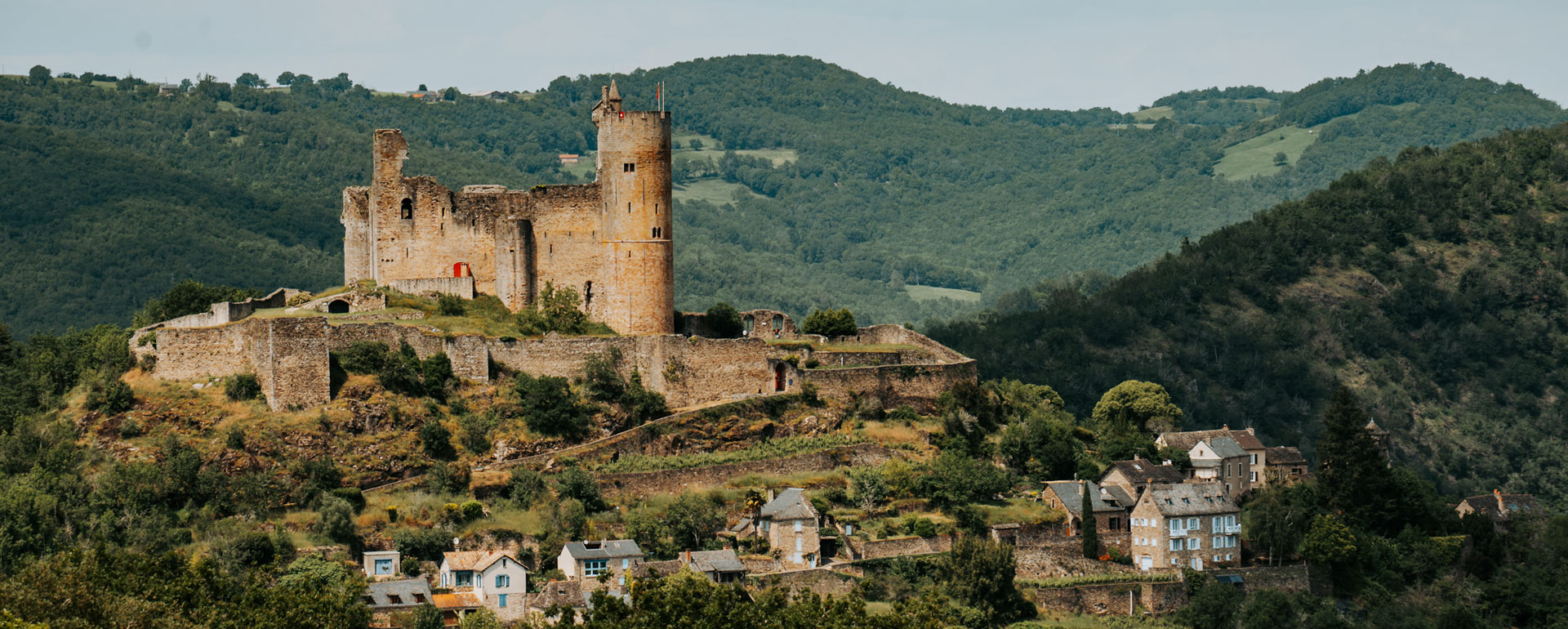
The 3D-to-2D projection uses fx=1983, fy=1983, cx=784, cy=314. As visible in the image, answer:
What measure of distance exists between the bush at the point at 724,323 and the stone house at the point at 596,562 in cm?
1678

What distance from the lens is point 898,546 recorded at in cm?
6462

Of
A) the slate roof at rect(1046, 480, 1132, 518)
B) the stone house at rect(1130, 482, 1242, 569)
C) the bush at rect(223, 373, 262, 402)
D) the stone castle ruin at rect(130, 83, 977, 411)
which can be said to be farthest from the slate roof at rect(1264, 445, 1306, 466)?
the bush at rect(223, 373, 262, 402)

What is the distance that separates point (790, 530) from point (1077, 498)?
472 inches

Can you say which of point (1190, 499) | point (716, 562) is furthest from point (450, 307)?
point (1190, 499)

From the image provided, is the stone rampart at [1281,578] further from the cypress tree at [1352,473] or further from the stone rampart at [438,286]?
the stone rampart at [438,286]

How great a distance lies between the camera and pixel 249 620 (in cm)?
5103

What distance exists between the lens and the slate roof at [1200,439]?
77.6m

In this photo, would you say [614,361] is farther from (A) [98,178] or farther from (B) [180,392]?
(A) [98,178]

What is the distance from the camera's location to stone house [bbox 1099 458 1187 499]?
7094 centimetres

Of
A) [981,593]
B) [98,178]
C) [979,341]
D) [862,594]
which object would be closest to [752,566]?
[862,594]

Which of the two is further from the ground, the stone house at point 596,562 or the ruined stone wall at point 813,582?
the stone house at point 596,562

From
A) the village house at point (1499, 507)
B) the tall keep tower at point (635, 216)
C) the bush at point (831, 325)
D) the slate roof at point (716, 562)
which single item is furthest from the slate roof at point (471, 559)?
the village house at point (1499, 507)

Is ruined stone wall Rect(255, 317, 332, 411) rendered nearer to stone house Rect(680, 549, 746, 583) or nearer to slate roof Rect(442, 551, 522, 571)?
slate roof Rect(442, 551, 522, 571)

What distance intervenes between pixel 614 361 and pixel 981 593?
15153 millimetres
